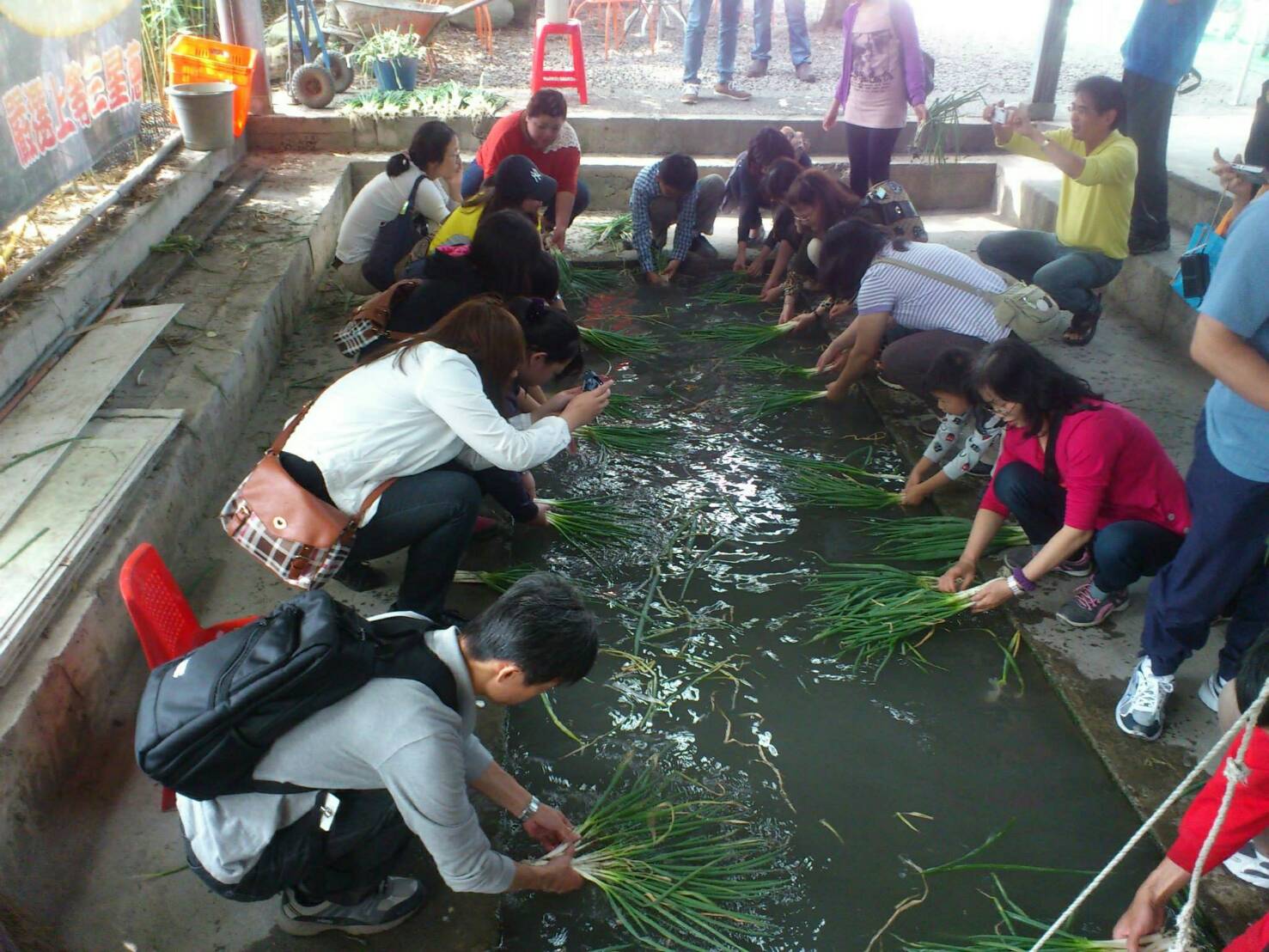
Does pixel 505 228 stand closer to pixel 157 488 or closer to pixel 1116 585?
pixel 157 488

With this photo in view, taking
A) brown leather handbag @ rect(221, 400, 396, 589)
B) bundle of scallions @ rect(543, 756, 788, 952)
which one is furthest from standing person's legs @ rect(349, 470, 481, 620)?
bundle of scallions @ rect(543, 756, 788, 952)

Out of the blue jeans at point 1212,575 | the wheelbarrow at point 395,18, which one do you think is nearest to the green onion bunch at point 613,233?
the wheelbarrow at point 395,18

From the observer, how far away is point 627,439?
3.75 metres

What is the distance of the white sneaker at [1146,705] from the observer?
95.7 inches

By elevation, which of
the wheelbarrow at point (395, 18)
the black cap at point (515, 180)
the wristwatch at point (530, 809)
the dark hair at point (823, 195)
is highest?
the wheelbarrow at point (395, 18)

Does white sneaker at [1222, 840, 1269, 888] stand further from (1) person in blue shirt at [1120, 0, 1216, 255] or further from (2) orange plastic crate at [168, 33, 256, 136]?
(2) orange plastic crate at [168, 33, 256, 136]

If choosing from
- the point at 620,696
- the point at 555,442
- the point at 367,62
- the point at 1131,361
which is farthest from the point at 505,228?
the point at 367,62

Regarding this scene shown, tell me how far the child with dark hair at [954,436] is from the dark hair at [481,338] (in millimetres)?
1294

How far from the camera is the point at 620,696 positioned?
8.57ft

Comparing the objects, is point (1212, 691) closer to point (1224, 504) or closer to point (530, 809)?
point (1224, 504)

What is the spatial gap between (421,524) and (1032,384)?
165 centimetres

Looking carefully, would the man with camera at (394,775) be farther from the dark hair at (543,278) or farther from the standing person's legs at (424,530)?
the dark hair at (543,278)

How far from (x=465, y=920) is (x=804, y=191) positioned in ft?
10.9

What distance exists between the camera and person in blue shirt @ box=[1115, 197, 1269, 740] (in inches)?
73.8
